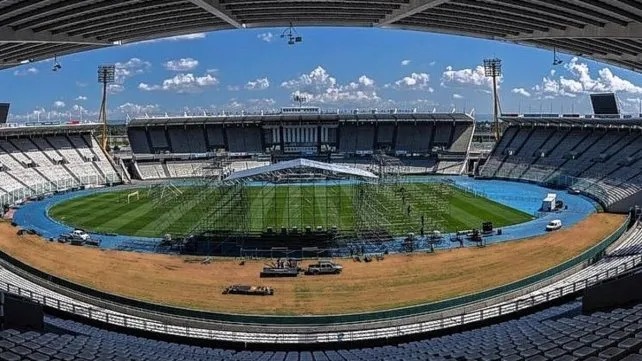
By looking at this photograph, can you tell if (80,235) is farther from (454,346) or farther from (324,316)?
(454,346)

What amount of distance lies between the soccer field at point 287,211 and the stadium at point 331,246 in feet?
1.16

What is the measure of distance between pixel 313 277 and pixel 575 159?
50826 mm

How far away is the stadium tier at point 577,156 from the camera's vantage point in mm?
58250

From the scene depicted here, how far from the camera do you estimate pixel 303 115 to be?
95.4 metres

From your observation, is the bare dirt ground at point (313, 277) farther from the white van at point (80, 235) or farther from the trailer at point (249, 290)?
the white van at point (80, 235)

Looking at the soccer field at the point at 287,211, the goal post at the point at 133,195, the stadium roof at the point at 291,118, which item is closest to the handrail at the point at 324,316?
the soccer field at the point at 287,211

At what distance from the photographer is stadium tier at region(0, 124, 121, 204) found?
223 feet

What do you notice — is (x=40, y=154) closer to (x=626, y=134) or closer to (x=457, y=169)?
(x=457, y=169)

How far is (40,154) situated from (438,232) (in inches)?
2304

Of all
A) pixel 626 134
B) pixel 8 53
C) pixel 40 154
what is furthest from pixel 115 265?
pixel 626 134

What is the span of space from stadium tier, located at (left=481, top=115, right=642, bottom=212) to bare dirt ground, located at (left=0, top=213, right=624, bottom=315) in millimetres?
19457

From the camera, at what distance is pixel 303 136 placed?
95375 millimetres

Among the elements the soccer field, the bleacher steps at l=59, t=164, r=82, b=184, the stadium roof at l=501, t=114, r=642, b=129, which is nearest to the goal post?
the soccer field

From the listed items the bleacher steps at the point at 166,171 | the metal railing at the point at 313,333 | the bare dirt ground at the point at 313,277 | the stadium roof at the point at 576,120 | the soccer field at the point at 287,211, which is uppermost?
the stadium roof at the point at 576,120
